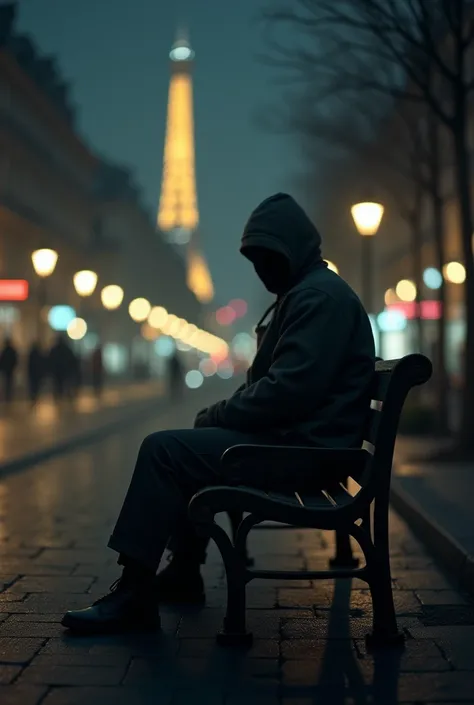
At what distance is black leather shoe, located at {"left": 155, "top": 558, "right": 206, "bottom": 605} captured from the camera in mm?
5949

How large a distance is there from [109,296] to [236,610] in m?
35.9

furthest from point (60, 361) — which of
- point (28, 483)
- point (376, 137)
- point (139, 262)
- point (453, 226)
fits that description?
point (139, 262)

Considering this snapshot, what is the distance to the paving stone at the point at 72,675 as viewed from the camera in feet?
14.4

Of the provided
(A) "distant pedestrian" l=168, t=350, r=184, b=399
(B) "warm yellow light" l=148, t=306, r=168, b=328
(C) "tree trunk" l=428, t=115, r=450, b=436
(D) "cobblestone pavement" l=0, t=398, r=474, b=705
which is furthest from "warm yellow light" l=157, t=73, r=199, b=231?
(D) "cobblestone pavement" l=0, t=398, r=474, b=705

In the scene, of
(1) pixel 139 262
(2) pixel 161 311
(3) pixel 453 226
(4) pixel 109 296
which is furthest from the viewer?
(1) pixel 139 262

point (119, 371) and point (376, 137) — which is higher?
point (376, 137)

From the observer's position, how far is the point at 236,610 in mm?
5000

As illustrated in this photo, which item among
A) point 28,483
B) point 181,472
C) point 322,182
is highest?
point 322,182

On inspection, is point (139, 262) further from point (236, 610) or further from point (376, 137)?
point (236, 610)

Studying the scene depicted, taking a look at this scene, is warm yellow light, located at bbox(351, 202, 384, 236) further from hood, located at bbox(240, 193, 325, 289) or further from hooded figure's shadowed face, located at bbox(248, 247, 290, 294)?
hood, located at bbox(240, 193, 325, 289)

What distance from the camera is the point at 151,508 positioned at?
5.11m

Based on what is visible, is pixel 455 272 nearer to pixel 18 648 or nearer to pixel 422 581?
pixel 422 581

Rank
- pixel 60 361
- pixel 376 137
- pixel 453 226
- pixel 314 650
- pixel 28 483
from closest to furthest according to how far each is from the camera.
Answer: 1. pixel 314 650
2. pixel 28 483
3. pixel 376 137
4. pixel 60 361
5. pixel 453 226

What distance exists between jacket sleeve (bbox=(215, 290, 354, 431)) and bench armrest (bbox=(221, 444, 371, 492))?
0.17m
